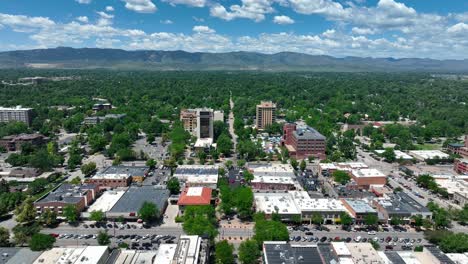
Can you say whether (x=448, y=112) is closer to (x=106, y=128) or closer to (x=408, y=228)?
(x=408, y=228)

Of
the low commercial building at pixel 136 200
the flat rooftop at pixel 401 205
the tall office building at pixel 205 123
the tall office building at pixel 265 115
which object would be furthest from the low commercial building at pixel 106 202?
the tall office building at pixel 265 115

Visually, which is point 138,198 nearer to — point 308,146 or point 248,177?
point 248,177

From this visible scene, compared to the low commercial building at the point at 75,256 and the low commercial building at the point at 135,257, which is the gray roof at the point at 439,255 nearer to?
the low commercial building at the point at 135,257

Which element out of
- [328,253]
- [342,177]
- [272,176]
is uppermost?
[342,177]

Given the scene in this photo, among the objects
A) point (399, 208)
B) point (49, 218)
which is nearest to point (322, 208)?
point (399, 208)

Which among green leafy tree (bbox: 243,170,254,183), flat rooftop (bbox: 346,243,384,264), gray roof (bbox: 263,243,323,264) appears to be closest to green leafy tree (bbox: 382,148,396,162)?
green leafy tree (bbox: 243,170,254,183)

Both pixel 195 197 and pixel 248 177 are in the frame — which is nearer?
pixel 195 197

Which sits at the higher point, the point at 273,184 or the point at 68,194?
the point at 68,194

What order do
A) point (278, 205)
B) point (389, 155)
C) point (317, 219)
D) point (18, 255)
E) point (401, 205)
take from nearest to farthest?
point (18, 255), point (317, 219), point (401, 205), point (278, 205), point (389, 155)
